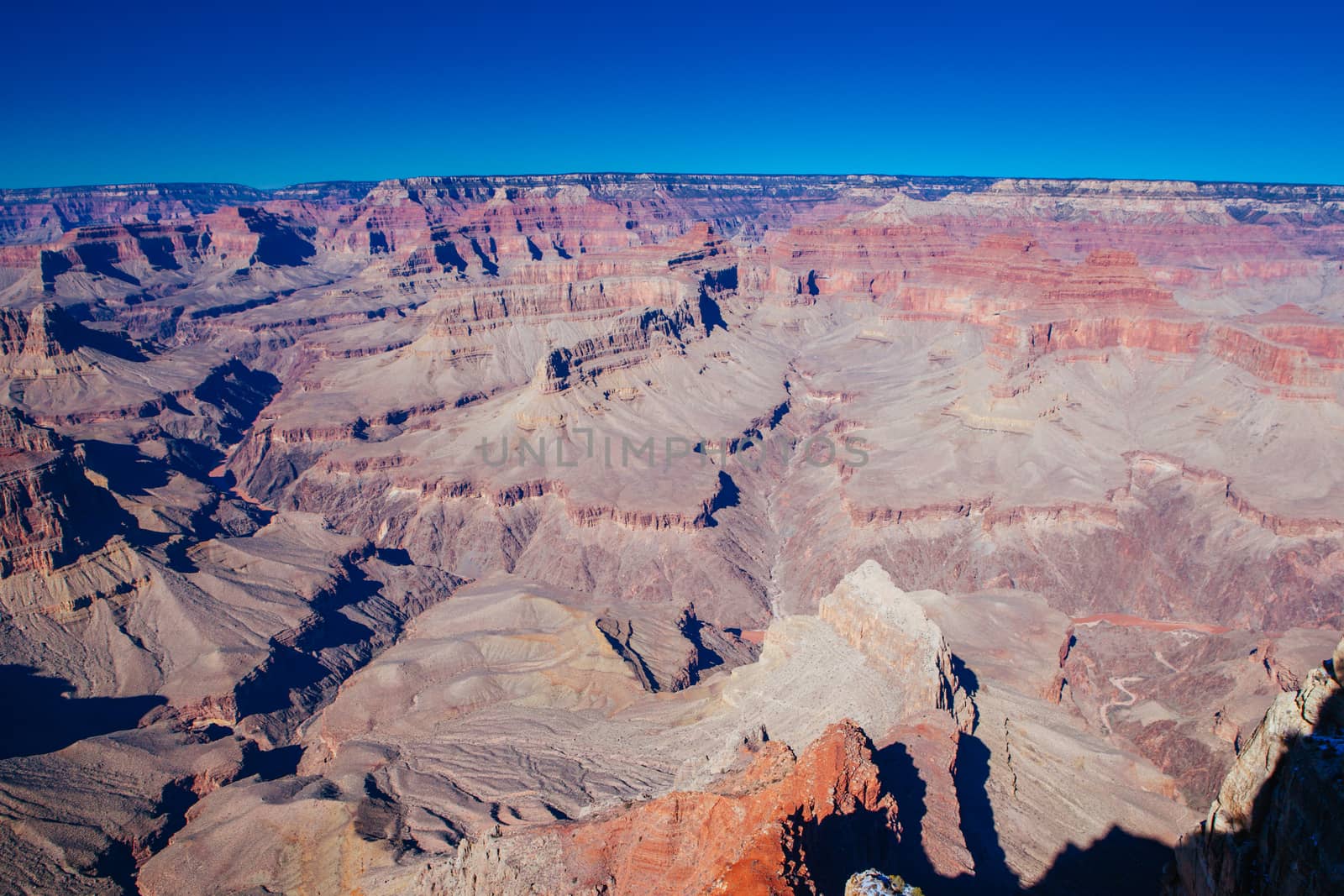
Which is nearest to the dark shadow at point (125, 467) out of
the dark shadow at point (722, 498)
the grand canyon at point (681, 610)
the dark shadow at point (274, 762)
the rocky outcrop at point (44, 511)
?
the grand canyon at point (681, 610)

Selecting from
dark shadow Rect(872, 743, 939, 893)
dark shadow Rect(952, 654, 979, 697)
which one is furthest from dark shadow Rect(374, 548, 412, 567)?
dark shadow Rect(872, 743, 939, 893)

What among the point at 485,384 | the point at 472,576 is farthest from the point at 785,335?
the point at 472,576

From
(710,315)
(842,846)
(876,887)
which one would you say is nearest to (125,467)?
(710,315)

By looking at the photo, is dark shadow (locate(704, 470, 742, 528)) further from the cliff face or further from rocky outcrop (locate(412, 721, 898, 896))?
the cliff face

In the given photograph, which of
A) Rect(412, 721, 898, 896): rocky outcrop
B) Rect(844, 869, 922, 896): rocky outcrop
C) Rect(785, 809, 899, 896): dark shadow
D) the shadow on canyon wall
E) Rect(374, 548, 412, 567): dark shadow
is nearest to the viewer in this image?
the shadow on canyon wall

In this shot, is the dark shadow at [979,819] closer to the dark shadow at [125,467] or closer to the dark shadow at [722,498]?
the dark shadow at [722,498]
